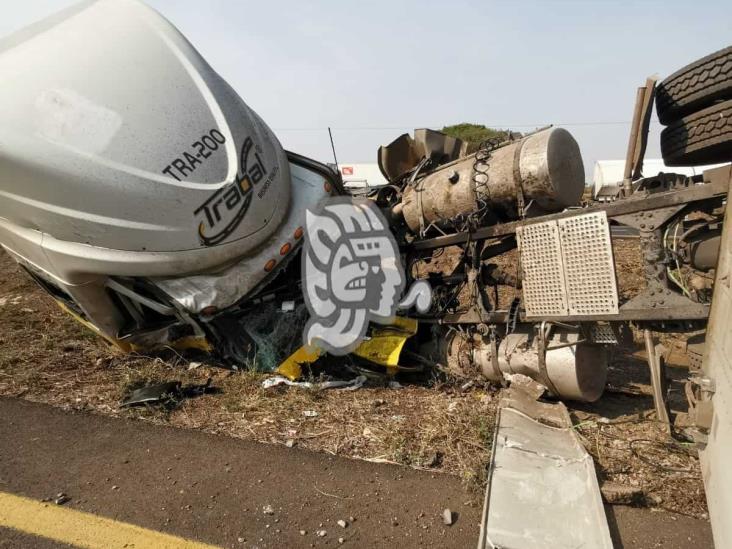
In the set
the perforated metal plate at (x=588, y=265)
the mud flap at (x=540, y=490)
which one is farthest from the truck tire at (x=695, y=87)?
the mud flap at (x=540, y=490)

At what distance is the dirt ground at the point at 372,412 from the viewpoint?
2758mm

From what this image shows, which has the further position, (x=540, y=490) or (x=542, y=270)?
(x=542, y=270)

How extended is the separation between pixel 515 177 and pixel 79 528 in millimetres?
3339

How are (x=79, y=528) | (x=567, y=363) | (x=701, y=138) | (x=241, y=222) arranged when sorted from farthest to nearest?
(x=241, y=222), (x=567, y=363), (x=701, y=138), (x=79, y=528)

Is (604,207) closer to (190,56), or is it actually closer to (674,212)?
(674,212)

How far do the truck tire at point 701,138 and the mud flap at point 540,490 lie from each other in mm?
1833

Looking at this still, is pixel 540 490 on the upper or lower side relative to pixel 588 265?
lower

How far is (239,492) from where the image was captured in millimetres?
2535

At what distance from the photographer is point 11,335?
4.94 meters

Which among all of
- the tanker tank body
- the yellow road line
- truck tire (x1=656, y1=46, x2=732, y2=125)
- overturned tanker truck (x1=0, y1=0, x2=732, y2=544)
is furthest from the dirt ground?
truck tire (x1=656, y1=46, x2=732, y2=125)

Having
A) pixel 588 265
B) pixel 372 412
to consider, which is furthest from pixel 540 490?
pixel 588 265

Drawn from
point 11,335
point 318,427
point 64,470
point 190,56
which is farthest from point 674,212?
point 11,335

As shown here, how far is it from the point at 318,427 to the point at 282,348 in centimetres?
110

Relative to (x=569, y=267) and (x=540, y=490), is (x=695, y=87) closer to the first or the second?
(x=569, y=267)
